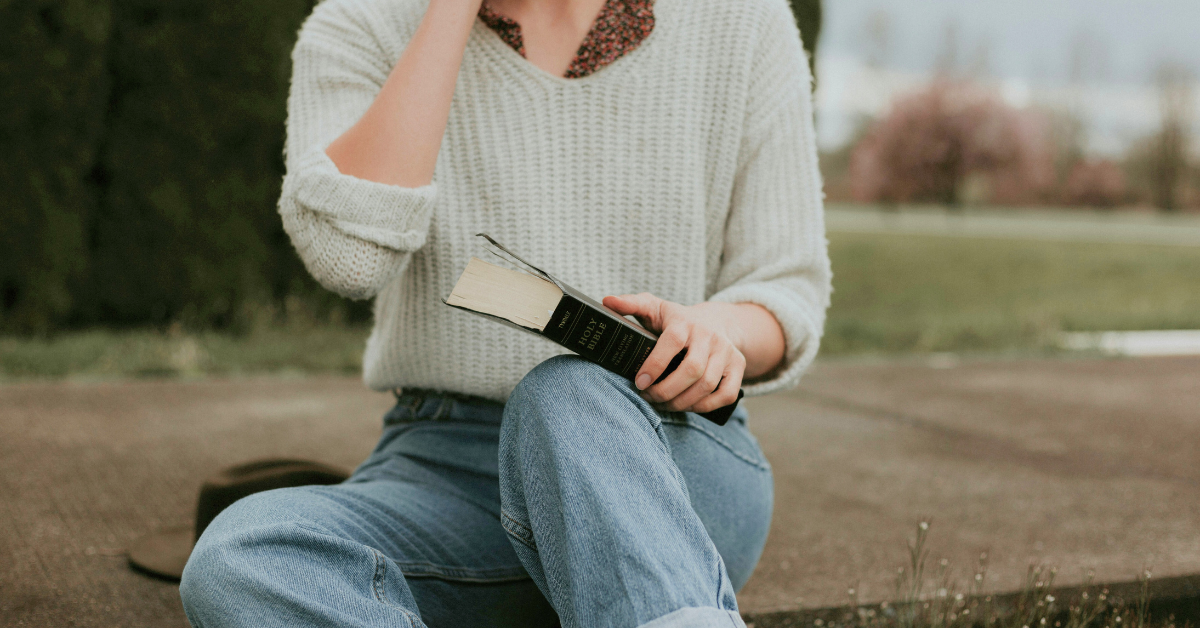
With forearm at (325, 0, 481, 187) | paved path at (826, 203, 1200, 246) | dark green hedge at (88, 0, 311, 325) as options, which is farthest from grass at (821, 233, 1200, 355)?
forearm at (325, 0, 481, 187)

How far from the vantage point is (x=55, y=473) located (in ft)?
7.91

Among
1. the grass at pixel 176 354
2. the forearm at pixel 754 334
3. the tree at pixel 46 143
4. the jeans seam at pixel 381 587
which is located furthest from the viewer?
the tree at pixel 46 143

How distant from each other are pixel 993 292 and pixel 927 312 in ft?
5.66

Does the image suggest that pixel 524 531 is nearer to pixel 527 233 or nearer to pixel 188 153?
pixel 527 233

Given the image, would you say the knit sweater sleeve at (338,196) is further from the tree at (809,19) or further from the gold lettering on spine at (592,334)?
the tree at (809,19)

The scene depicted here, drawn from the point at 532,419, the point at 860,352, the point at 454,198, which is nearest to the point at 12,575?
the point at 454,198

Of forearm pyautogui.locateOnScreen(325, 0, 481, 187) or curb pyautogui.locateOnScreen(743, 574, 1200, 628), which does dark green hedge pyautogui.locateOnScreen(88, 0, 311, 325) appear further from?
curb pyautogui.locateOnScreen(743, 574, 1200, 628)

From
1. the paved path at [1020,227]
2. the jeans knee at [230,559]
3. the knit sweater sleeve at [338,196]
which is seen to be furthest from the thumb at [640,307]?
the paved path at [1020,227]

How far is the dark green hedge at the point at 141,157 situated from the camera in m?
4.34

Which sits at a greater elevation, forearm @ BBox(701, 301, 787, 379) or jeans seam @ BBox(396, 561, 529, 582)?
forearm @ BBox(701, 301, 787, 379)

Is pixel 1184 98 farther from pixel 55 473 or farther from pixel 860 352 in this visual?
pixel 55 473

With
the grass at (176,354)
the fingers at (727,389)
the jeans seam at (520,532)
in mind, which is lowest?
the grass at (176,354)

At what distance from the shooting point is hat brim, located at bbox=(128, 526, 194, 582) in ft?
5.91

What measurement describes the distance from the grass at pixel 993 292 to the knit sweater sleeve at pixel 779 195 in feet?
13.1
